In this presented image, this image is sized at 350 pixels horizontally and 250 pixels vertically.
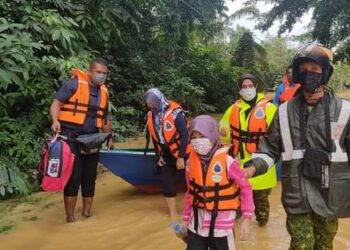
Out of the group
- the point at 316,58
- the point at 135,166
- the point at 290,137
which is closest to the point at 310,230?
the point at 290,137

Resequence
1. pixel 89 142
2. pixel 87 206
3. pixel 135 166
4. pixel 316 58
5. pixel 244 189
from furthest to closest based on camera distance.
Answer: pixel 135 166 < pixel 87 206 < pixel 89 142 < pixel 244 189 < pixel 316 58

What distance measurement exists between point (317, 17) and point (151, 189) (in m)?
13.9

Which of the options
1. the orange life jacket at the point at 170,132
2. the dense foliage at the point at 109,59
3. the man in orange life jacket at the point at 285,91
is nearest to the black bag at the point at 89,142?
the orange life jacket at the point at 170,132

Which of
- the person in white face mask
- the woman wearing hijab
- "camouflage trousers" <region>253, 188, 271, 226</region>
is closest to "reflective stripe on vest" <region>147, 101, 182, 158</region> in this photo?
the woman wearing hijab

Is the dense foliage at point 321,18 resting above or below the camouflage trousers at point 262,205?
above

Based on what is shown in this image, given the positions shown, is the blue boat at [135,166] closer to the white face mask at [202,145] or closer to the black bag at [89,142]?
the black bag at [89,142]

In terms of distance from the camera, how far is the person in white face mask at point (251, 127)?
13.9 feet

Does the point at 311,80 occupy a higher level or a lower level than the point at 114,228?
higher

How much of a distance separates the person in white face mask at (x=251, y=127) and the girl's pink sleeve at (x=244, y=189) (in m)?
1.32

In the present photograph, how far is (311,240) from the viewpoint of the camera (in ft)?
8.77

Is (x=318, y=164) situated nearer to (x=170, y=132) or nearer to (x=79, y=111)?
(x=170, y=132)

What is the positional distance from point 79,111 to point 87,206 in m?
1.09

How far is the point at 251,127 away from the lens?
424 centimetres

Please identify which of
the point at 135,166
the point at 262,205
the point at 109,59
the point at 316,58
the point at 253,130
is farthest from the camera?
the point at 109,59
